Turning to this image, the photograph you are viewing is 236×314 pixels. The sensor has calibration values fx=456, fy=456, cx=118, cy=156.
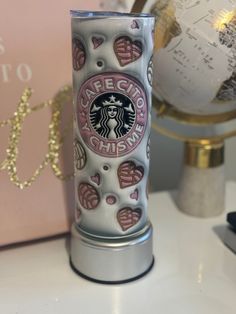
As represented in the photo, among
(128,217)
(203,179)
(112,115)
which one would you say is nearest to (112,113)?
(112,115)

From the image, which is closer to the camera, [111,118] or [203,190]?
[111,118]

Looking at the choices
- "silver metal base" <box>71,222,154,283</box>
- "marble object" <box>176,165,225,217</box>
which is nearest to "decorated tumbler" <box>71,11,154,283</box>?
"silver metal base" <box>71,222,154,283</box>

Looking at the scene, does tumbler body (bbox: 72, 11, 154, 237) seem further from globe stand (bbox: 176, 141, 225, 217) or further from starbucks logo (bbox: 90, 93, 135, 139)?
globe stand (bbox: 176, 141, 225, 217)

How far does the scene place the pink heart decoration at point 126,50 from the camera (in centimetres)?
40

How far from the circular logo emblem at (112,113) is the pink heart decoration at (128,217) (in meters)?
0.06

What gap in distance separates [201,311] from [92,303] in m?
0.10

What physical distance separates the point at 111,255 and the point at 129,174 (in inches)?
3.3

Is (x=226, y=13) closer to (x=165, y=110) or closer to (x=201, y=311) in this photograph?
(x=165, y=110)

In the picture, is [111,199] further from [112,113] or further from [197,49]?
[197,49]

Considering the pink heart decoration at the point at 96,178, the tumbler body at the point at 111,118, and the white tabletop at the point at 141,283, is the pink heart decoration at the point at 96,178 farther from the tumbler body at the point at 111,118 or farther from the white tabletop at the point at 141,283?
the white tabletop at the point at 141,283

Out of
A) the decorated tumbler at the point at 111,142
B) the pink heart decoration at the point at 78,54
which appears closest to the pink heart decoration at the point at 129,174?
the decorated tumbler at the point at 111,142

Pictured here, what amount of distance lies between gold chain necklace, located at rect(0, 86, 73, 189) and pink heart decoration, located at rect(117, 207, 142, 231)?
0.39 ft

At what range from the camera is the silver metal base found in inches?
18.0

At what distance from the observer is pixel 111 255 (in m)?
0.46
